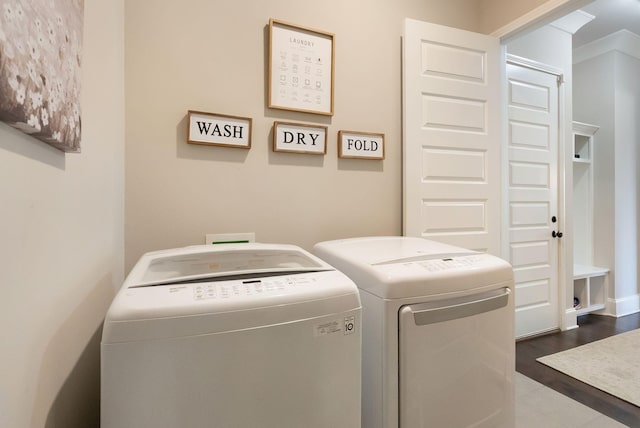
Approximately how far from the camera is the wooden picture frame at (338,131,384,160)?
172 centimetres

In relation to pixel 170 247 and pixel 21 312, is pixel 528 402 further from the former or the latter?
pixel 21 312

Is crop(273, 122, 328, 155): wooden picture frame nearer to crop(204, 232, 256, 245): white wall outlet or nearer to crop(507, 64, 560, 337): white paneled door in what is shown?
crop(204, 232, 256, 245): white wall outlet

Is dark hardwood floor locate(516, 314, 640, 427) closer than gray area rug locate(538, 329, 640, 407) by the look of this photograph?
Yes

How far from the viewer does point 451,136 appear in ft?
6.23

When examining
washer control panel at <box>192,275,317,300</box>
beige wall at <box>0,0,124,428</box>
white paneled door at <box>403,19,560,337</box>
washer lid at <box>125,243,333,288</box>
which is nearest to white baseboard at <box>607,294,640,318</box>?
white paneled door at <box>403,19,560,337</box>

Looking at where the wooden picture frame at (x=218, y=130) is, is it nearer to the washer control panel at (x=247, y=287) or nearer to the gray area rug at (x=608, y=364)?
the washer control panel at (x=247, y=287)

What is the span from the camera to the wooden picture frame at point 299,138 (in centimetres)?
158

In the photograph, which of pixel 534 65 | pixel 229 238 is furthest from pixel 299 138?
pixel 534 65

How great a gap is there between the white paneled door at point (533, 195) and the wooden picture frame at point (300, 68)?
1673mm

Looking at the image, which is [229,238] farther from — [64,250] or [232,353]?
[232,353]

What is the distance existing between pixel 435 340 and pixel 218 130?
1276 millimetres

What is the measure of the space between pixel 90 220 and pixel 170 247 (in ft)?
1.67

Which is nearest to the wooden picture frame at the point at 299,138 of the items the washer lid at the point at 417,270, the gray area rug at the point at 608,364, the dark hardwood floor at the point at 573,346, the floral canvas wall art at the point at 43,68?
the washer lid at the point at 417,270

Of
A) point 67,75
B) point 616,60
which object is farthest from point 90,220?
point 616,60
